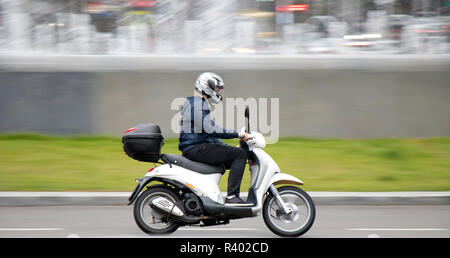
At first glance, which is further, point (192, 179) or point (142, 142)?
point (192, 179)

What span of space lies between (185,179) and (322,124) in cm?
645

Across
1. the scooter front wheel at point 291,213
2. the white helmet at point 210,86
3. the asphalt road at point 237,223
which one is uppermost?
the white helmet at point 210,86

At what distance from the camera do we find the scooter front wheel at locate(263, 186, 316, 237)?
240 inches

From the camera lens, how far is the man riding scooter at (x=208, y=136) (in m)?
6.05

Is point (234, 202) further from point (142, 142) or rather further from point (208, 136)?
point (142, 142)

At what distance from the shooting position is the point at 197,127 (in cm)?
608

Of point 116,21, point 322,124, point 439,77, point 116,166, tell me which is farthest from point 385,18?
point 116,166

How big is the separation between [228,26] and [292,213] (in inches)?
270

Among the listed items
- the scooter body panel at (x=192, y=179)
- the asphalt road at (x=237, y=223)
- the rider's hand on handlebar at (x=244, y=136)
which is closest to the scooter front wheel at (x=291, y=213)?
the asphalt road at (x=237, y=223)

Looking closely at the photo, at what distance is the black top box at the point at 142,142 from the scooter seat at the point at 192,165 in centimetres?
18

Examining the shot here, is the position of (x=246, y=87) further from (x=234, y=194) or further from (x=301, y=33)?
(x=234, y=194)

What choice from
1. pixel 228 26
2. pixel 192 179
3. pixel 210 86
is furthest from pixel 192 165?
pixel 228 26

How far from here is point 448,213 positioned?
7621mm

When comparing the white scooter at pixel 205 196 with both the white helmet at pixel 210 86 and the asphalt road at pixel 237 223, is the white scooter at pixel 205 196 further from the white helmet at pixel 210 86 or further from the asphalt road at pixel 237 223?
the white helmet at pixel 210 86
